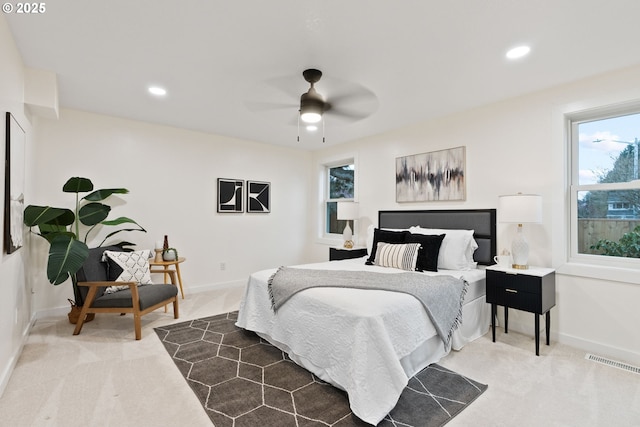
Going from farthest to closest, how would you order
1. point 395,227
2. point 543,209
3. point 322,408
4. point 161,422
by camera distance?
1. point 395,227
2. point 543,209
3. point 322,408
4. point 161,422

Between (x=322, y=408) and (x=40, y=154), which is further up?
(x=40, y=154)

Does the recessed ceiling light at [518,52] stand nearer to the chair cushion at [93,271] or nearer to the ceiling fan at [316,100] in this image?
the ceiling fan at [316,100]

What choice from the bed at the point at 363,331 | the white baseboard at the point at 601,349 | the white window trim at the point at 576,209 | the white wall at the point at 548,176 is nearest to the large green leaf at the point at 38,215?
the bed at the point at 363,331

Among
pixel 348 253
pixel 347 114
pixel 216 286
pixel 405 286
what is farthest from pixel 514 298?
pixel 216 286

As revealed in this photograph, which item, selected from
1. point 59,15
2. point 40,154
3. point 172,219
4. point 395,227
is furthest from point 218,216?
point 59,15

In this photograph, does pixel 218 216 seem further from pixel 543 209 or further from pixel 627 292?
pixel 627 292

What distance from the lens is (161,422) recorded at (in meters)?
1.73

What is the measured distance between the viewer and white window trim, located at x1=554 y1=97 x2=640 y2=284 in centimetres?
256

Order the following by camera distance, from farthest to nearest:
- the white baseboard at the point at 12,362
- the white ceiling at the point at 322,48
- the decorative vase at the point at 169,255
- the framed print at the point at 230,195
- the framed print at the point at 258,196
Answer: the framed print at the point at 258,196, the framed print at the point at 230,195, the decorative vase at the point at 169,255, the white baseboard at the point at 12,362, the white ceiling at the point at 322,48

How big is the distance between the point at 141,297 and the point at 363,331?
2.27 m

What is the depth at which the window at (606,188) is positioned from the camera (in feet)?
8.63

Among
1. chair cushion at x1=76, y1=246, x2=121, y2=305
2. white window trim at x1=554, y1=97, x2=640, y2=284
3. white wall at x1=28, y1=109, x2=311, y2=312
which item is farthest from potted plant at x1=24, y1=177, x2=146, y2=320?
white window trim at x1=554, y1=97, x2=640, y2=284

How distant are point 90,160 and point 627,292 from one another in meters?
5.60

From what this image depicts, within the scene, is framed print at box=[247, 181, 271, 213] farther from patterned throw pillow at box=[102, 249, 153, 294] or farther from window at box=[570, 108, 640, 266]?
window at box=[570, 108, 640, 266]
